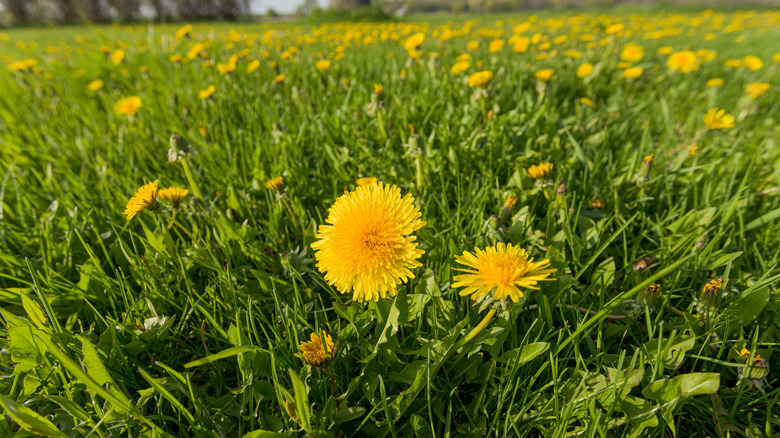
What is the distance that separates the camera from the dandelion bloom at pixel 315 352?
73 centimetres

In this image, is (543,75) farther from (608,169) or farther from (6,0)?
(6,0)

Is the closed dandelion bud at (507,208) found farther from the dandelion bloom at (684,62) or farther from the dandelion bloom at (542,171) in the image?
the dandelion bloom at (684,62)

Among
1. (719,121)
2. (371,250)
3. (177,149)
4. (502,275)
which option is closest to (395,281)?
(371,250)

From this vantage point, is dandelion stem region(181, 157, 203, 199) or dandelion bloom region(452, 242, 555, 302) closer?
dandelion bloom region(452, 242, 555, 302)

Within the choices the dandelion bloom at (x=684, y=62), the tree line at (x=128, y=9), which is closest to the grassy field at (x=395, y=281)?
the dandelion bloom at (x=684, y=62)

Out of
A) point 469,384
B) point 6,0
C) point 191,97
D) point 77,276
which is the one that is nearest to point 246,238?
point 77,276

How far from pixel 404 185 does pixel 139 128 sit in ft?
4.98

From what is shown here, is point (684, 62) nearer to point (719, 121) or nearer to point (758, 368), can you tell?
point (719, 121)

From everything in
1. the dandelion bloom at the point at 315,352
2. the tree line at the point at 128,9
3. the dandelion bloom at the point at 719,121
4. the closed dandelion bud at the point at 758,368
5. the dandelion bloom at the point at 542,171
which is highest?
the tree line at the point at 128,9

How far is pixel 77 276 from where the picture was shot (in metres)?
1.11

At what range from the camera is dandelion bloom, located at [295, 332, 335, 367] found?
2.41ft

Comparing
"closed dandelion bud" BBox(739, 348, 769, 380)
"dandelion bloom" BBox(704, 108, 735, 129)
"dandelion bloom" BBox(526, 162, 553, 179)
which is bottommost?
"closed dandelion bud" BBox(739, 348, 769, 380)

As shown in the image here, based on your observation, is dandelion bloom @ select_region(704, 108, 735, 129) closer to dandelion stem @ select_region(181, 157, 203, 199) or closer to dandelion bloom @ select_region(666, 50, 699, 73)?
dandelion bloom @ select_region(666, 50, 699, 73)

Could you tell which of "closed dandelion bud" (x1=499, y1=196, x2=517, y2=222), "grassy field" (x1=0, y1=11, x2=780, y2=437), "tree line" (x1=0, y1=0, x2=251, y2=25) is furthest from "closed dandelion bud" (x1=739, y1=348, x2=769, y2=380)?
"tree line" (x1=0, y1=0, x2=251, y2=25)
